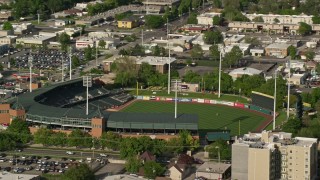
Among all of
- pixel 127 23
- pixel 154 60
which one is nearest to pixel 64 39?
pixel 127 23

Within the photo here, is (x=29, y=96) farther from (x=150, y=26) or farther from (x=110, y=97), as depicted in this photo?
(x=150, y=26)

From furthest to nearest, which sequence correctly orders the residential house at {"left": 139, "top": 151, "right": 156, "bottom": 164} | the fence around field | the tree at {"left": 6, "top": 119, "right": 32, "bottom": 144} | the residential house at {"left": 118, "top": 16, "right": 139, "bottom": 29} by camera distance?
the residential house at {"left": 118, "top": 16, "right": 139, "bottom": 29} < the fence around field < the tree at {"left": 6, "top": 119, "right": 32, "bottom": 144} < the residential house at {"left": 139, "top": 151, "right": 156, "bottom": 164}

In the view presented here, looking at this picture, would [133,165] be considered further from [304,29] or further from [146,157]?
[304,29]

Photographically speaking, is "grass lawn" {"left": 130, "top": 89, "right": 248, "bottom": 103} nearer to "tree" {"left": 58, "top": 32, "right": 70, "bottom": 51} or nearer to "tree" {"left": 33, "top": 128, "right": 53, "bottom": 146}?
"tree" {"left": 33, "top": 128, "right": 53, "bottom": 146}

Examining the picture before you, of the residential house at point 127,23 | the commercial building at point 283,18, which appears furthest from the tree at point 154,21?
the commercial building at point 283,18

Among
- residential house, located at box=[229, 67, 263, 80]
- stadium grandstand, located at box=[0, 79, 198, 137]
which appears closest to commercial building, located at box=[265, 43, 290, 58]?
residential house, located at box=[229, 67, 263, 80]

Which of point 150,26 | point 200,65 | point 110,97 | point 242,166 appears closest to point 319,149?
point 242,166

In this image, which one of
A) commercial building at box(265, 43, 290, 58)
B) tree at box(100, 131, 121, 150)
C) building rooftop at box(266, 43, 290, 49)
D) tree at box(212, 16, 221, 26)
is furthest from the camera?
tree at box(212, 16, 221, 26)
